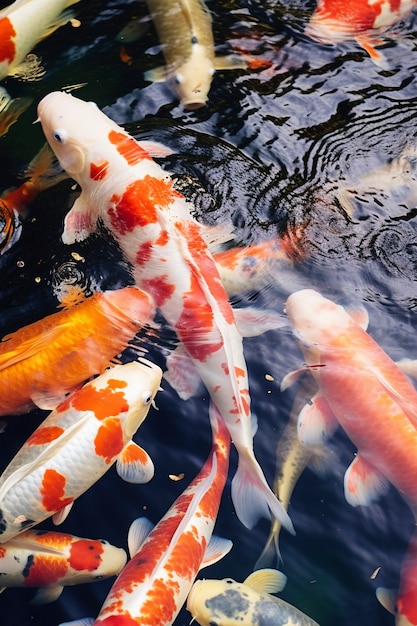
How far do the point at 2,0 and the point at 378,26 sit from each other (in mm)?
2978

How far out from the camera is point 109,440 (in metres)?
3.15

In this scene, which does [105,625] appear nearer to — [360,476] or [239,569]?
[239,569]

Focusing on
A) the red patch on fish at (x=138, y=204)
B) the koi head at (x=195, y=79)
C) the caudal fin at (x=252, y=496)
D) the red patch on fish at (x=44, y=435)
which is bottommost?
the caudal fin at (x=252, y=496)

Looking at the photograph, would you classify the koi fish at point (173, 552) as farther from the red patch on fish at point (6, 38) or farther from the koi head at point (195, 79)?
the red patch on fish at point (6, 38)

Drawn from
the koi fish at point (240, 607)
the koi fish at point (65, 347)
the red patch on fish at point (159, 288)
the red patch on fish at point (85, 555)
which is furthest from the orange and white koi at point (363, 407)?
the red patch on fish at point (85, 555)

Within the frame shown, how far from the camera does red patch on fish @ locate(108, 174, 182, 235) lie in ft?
11.8

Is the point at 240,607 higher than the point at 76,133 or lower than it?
lower

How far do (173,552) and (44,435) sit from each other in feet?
2.60

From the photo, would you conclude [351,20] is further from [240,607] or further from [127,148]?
[240,607]

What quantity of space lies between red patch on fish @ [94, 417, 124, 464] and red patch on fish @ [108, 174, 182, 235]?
1068 mm

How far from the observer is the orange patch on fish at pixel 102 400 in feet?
10.5

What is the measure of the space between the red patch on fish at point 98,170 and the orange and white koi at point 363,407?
1.33 m

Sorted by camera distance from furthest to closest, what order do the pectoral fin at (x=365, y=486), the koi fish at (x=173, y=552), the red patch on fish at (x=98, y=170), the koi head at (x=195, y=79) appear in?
1. the koi head at (x=195, y=79)
2. the red patch on fish at (x=98, y=170)
3. the pectoral fin at (x=365, y=486)
4. the koi fish at (x=173, y=552)

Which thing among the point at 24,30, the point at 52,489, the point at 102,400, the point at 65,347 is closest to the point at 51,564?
the point at 52,489
